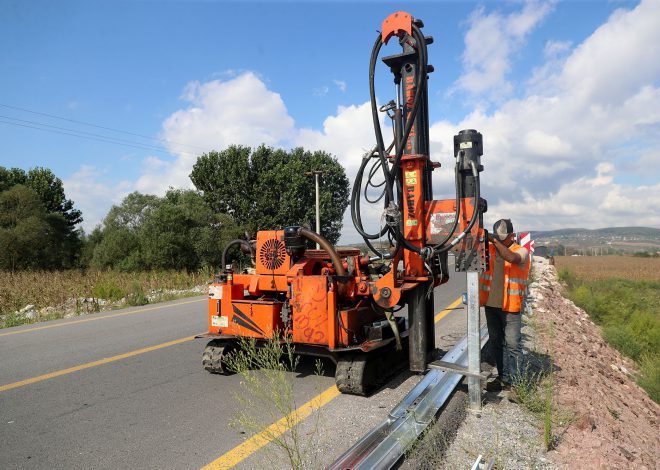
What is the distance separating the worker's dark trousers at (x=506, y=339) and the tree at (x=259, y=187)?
27.9 metres

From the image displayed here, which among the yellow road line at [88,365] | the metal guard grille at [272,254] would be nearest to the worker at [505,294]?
the metal guard grille at [272,254]

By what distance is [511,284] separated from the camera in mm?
Result: 5078

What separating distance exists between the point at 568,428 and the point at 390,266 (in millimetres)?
2341

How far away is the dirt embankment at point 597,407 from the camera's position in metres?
3.62

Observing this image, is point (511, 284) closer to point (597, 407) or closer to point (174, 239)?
point (597, 407)

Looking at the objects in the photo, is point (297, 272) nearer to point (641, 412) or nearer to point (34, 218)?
point (641, 412)

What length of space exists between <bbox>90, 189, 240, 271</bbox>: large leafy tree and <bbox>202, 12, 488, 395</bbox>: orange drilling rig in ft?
77.9

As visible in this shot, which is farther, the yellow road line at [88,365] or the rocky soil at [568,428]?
the yellow road line at [88,365]

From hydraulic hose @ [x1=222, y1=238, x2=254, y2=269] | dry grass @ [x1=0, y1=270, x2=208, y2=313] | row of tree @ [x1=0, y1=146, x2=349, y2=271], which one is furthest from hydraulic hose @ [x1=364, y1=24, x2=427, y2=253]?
row of tree @ [x1=0, y1=146, x2=349, y2=271]

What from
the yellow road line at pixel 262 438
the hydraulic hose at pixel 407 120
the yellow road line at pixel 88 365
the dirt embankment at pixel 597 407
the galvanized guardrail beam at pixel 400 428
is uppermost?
the hydraulic hose at pixel 407 120

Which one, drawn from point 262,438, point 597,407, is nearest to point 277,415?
point 262,438

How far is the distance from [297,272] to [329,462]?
8.41ft

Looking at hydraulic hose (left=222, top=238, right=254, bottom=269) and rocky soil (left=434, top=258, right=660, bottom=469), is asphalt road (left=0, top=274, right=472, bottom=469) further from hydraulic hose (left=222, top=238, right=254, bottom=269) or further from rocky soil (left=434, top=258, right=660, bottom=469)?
hydraulic hose (left=222, top=238, right=254, bottom=269)

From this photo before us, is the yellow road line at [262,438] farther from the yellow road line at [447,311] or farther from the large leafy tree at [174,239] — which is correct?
the large leafy tree at [174,239]
